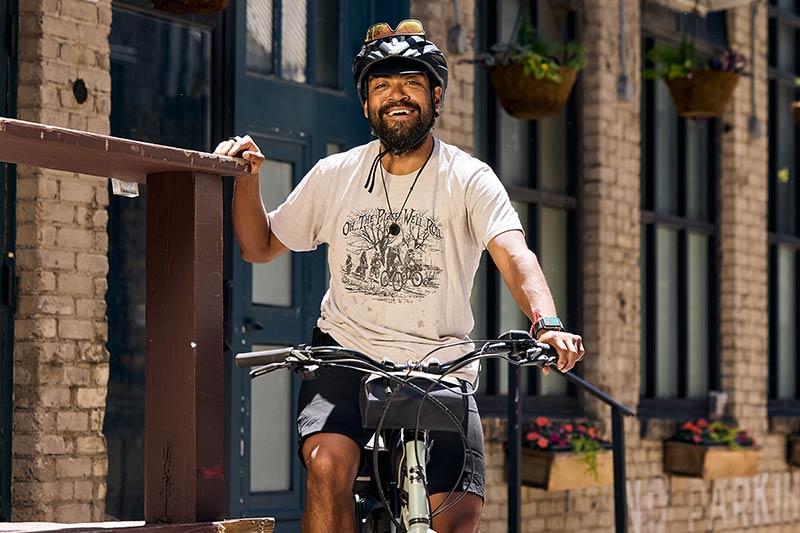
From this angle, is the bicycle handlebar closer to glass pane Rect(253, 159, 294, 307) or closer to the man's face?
the man's face

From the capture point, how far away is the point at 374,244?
4.02 metres

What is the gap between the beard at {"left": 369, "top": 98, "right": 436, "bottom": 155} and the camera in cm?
399

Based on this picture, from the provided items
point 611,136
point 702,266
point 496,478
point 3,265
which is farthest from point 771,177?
point 3,265

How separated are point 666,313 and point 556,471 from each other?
227 centimetres

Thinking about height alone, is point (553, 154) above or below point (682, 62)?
below

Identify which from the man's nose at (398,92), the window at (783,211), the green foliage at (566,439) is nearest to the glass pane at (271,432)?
the green foliage at (566,439)

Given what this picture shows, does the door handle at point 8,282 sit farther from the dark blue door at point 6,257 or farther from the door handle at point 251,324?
the door handle at point 251,324

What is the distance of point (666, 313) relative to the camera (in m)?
10.5

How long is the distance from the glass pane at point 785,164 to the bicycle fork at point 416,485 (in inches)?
347

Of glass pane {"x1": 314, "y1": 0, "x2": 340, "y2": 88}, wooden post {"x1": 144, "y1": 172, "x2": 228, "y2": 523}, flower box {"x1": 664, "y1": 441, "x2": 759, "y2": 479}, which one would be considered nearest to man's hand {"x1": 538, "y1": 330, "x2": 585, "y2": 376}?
wooden post {"x1": 144, "y1": 172, "x2": 228, "y2": 523}

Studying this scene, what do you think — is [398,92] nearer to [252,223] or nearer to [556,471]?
[252,223]

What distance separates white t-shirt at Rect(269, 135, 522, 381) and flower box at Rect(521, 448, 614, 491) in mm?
4569

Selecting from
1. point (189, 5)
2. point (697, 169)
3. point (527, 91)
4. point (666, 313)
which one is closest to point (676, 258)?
point (666, 313)

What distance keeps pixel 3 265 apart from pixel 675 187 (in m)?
5.73
